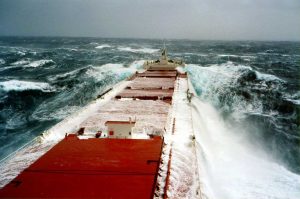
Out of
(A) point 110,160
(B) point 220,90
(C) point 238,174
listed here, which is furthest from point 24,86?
(C) point 238,174

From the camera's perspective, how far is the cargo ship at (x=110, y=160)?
7566mm

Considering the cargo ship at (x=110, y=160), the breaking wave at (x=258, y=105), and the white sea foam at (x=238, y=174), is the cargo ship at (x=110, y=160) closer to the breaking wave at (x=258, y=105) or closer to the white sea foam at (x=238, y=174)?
the white sea foam at (x=238, y=174)

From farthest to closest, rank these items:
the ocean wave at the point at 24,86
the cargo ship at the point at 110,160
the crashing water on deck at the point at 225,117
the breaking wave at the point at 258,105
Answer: the ocean wave at the point at 24,86 → the breaking wave at the point at 258,105 → the crashing water on deck at the point at 225,117 → the cargo ship at the point at 110,160

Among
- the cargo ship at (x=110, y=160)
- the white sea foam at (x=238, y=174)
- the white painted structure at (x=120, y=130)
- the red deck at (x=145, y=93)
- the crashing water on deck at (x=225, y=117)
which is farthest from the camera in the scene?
the red deck at (x=145, y=93)

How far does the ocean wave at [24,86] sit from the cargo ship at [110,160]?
795 inches

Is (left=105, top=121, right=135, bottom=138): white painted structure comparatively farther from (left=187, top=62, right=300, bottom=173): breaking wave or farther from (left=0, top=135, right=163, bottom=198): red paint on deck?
(left=187, top=62, right=300, bottom=173): breaking wave

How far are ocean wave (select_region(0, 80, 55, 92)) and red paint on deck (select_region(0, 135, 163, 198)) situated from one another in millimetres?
24449

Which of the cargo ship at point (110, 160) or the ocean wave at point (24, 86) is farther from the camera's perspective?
the ocean wave at point (24, 86)

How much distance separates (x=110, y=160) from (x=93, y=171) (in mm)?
866

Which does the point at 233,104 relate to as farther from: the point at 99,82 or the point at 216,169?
the point at 216,169

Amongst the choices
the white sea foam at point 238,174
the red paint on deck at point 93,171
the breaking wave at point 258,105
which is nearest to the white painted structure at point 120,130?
the red paint on deck at point 93,171

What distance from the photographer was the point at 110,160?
928cm

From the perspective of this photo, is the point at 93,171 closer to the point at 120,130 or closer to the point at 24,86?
A: the point at 120,130

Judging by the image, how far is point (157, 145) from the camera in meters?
10.5
